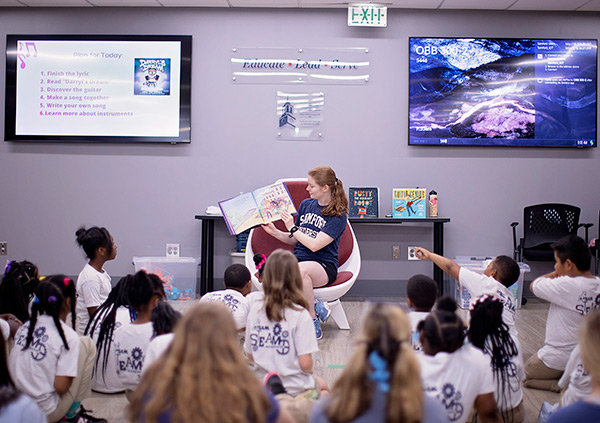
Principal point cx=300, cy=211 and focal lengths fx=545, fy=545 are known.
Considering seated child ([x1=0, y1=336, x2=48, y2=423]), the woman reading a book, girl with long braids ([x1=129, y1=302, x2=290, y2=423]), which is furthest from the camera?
the woman reading a book

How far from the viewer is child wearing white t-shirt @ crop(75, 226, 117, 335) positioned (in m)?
3.00

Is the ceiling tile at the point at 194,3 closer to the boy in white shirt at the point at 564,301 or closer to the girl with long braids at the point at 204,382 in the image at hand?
the boy in white shirt at the point at 564,301

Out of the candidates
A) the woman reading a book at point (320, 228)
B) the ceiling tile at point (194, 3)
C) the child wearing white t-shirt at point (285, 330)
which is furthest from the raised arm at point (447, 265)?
the ceiling tile at point (194, 3)

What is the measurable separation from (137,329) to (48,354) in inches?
16.4

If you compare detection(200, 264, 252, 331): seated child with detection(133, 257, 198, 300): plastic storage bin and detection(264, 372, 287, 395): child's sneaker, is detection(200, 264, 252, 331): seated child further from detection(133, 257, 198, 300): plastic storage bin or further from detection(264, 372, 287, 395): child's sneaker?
detection(133, 257, 198, 300): plastic storage bin

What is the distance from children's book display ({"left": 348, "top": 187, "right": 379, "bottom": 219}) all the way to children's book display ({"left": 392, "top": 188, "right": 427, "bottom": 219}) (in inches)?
7.1

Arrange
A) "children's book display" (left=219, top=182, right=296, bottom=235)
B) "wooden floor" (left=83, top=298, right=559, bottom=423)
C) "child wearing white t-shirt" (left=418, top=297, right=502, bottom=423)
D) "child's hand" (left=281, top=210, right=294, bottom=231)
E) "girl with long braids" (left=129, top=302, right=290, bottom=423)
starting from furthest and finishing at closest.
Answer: "children's book display" (left=219, top=182, right=296, bottom=235)
"child's hand" (left=281, top=210, right=294, bottom=231)
"wooden floor" (left=83, top=298, right=559, bottom=423)
"child wearing white t-shirt" (left=418, top=297, right=502, bottom=423)
"girl with long braids" (left=129, top=302, right=290, bottom=423)

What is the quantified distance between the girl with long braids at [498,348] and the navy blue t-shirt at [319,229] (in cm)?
153

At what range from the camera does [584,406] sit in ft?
4.63

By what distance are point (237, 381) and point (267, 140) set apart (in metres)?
4.08

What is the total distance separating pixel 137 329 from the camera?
7.76ft

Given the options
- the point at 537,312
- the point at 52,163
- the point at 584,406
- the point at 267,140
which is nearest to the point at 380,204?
the point at 267,140

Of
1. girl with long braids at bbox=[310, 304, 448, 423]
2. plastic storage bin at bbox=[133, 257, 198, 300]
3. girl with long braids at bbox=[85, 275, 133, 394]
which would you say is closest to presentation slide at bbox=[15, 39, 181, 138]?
plastic storage bin at bbox=[133, 257, 198, 300]

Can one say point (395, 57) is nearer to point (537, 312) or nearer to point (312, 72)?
point (312, 72)
